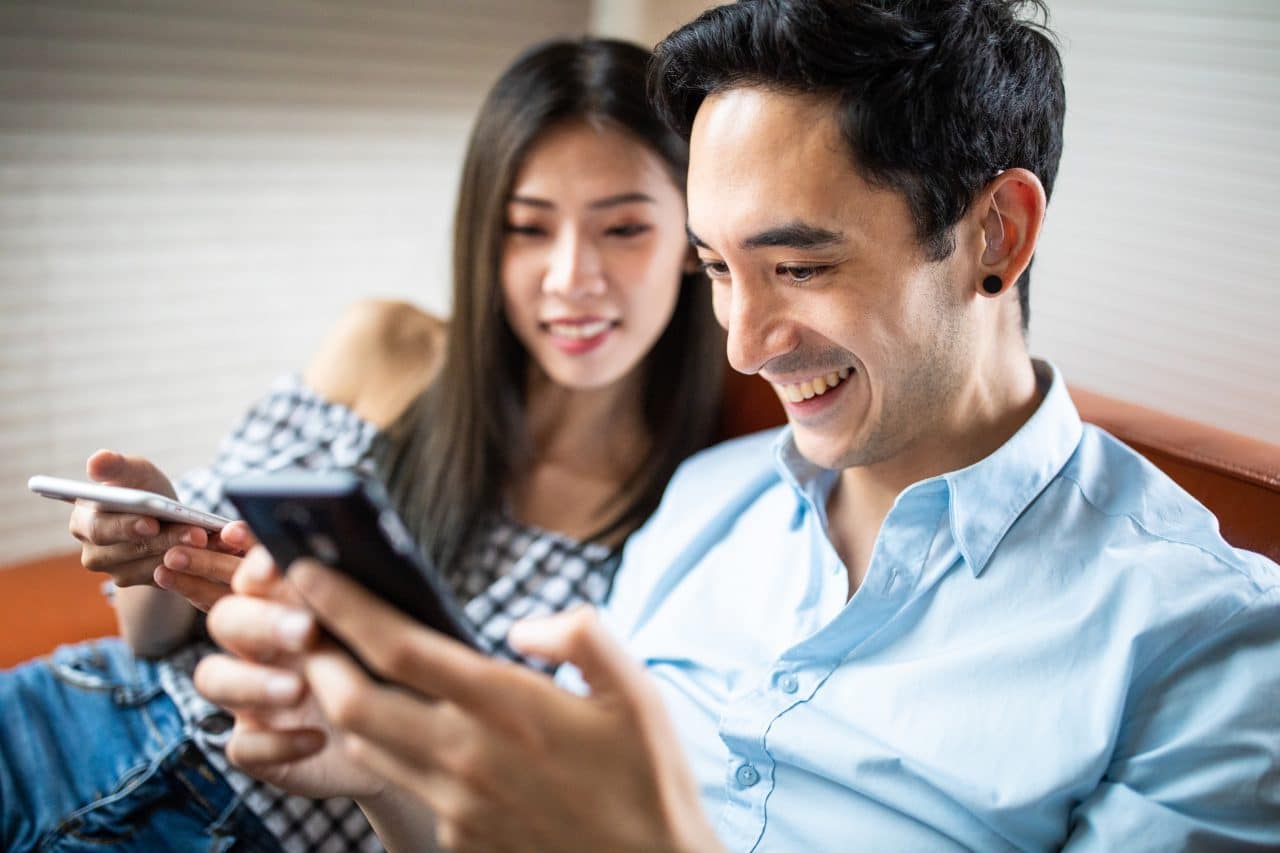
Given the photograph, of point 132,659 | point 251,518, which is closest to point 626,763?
point 251,518

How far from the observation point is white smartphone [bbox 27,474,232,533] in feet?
2.92

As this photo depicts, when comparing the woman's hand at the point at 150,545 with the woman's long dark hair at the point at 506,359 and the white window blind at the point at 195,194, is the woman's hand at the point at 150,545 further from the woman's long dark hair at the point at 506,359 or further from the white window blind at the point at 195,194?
the white window blind at the point at 195,194

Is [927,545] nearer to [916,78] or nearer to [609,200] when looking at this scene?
[916,78]

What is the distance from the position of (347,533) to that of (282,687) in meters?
0.17

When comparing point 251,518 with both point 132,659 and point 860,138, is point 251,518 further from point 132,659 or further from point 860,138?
point 132,659

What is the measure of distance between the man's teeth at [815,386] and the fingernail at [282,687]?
0.59m

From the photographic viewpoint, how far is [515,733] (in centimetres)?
60

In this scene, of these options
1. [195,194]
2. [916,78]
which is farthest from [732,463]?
[195,194]

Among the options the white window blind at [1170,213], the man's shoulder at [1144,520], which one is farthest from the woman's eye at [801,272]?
the white window blind at [1170,213]

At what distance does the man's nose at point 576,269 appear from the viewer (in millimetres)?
1468

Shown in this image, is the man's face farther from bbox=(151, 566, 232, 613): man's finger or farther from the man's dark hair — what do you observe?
bbox=(151, 566, 232, 613): man's finger

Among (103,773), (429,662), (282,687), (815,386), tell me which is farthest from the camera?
(103,773)

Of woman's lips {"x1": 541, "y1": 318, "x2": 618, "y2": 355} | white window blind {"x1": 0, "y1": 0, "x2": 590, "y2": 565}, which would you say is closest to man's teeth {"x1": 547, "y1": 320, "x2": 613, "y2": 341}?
woman's lips {"x1": 541, "y1": 318, "x2": 618, "y2": 355}

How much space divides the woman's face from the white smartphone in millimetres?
661
